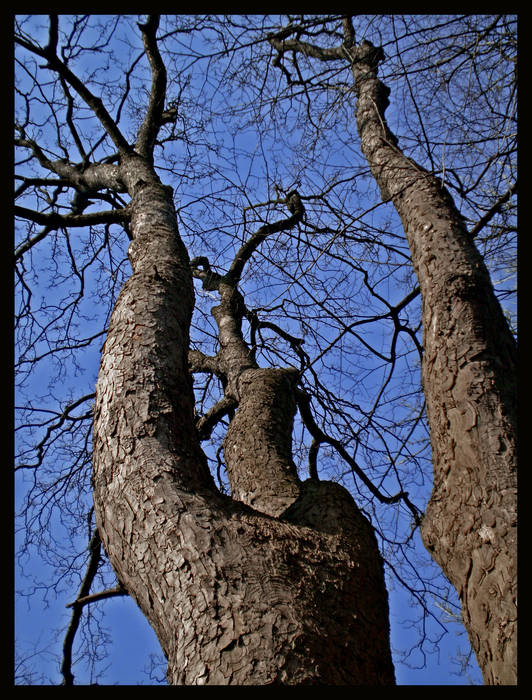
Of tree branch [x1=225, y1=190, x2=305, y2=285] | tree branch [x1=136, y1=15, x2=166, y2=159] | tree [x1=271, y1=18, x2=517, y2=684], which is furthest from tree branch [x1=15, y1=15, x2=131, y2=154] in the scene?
tree [x1=271, y1=18, x2=517, y2=684]

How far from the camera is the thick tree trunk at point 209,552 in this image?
126cm

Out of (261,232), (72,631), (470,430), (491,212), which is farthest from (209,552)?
(261,232)

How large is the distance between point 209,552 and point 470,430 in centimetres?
86

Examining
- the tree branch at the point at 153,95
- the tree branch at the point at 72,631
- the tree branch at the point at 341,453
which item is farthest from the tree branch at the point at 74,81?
the tree branch at the point at 72,631

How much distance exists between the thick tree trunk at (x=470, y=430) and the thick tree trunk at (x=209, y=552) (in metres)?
0.32

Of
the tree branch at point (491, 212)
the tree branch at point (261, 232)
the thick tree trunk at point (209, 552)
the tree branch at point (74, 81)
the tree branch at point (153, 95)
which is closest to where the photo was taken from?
the thick tree trunk at point (209, 552)

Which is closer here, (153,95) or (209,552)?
(209,552)

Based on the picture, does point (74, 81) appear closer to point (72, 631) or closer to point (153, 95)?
point (153, 95)

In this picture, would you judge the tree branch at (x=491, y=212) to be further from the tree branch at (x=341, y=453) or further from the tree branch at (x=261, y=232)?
Answer: the tree branch at (x=261, y=232)

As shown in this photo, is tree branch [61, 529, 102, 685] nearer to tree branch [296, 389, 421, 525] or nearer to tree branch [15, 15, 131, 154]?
tree branch [296, 389, 421, 525]

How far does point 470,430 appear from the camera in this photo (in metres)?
1.59

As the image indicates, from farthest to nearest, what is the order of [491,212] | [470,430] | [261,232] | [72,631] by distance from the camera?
[261,232] → [72,631] → [491,212] → [470,430]
